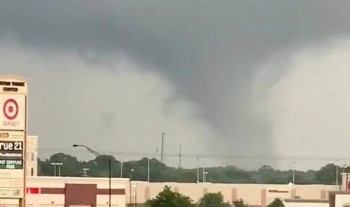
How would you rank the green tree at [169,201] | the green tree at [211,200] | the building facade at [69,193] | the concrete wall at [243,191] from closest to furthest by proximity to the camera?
the green tree at [169,201]
the building facade at [69,193]
the green tree at [211,200]
the concrete wall at [243,191]

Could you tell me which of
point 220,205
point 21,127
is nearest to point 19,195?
point 21,127

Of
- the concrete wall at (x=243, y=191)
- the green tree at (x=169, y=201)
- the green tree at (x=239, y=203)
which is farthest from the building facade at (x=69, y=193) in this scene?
the green tree at (x=239, y=203)

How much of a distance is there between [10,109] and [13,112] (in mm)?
268

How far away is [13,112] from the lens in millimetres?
47219

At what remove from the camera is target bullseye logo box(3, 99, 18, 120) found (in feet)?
154

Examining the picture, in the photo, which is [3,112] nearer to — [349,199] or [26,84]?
[26,84]

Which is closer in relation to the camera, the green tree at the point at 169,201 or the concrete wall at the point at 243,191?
the green tree at the point at 169,201

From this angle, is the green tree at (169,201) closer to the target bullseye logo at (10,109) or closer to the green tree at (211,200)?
the target bullseye logo at (10,109)

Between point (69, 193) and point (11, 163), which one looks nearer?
point (11, 163)

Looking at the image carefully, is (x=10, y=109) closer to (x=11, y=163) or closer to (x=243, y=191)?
(x=11, y=163)

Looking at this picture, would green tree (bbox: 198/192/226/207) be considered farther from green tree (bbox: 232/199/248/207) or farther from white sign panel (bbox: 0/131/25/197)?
white sign panel (bbox: 0/131/25/197)

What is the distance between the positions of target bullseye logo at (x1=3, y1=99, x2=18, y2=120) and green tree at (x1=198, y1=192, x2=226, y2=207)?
373 ft

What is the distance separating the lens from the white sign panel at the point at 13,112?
46906 mm

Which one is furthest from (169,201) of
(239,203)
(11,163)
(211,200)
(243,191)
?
(243,191)
